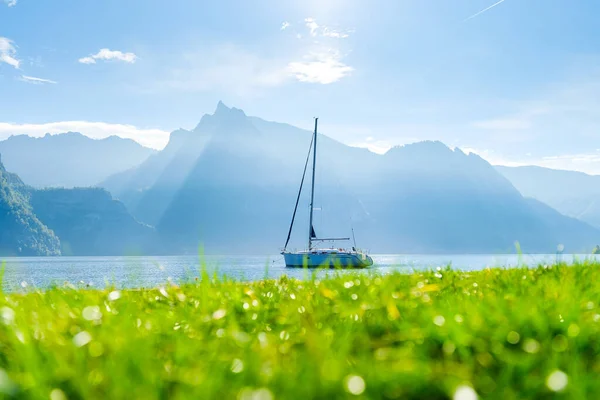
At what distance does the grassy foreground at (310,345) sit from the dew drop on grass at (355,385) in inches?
0.4

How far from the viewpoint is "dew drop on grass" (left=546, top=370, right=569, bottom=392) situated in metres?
3.28

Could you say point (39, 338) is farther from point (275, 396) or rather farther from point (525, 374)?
point (525, 374)

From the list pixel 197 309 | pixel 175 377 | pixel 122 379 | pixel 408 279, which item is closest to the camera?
pixel 122 379

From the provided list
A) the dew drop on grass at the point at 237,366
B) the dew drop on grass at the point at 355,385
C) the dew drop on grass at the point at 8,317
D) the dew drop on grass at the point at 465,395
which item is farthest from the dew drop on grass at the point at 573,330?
the dew drop on grass at the point at 8,317

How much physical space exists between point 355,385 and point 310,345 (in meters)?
0.96

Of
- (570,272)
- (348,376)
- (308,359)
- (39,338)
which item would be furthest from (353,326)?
(570,272)

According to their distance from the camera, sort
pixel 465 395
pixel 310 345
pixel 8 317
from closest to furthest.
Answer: pixel 465 395
pixel 310 345
pixel 8 317

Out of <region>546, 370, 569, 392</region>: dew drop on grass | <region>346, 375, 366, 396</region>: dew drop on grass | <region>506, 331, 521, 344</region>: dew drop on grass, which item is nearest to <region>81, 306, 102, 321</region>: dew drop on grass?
<region>346, 375, 366, 396</region>: dew drop on grass

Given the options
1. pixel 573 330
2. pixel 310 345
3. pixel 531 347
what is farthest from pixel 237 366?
pixel 573 330

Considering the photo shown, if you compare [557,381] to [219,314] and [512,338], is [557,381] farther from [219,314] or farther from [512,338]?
[219,314]

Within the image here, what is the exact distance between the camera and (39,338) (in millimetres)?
4598

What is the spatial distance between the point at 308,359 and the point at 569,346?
223 centimetres

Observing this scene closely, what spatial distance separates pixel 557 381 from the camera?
333 centimetres

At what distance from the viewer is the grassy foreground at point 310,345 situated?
130 inches
